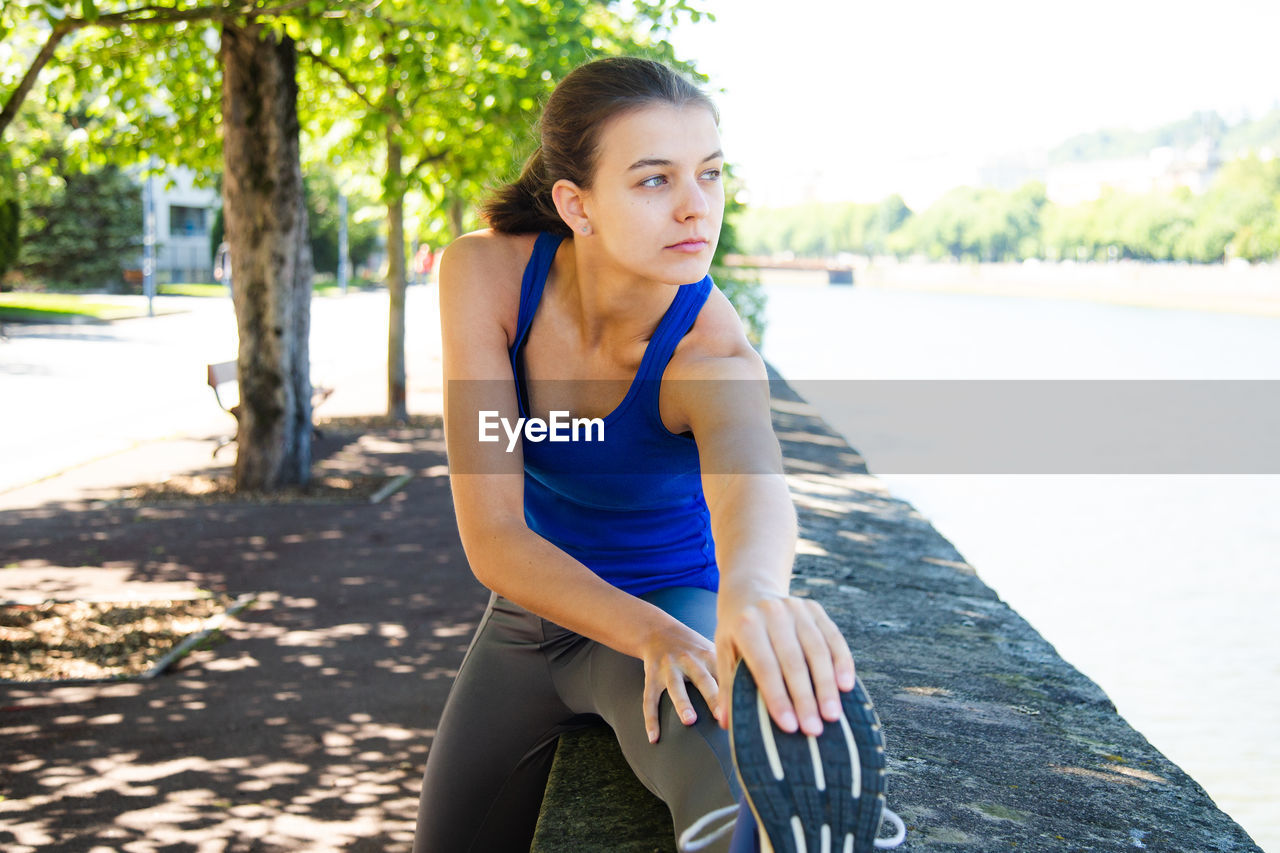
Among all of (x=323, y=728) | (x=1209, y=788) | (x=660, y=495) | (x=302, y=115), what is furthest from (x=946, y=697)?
(x=302, y=115)

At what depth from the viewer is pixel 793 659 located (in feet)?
4.38

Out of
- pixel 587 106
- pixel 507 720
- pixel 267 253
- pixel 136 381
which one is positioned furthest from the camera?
pixel 136 381

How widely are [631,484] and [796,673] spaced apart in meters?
1.00

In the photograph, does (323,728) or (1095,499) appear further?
(1095,499)

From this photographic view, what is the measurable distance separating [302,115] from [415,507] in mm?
5702

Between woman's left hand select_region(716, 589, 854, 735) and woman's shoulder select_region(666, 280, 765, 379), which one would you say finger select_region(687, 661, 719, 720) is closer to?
woman's left hand select_region(716, 589, 854, 735)

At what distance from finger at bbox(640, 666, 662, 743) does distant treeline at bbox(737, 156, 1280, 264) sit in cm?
5310

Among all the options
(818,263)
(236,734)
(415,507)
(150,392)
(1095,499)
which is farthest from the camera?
(818,263)

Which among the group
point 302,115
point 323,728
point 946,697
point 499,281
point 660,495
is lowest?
point 323,728

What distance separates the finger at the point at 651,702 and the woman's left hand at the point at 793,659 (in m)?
0.39

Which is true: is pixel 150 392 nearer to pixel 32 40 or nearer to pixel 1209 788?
pixel 32 40

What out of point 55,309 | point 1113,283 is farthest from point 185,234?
point 1113,283

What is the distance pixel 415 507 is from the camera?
31.9 ft

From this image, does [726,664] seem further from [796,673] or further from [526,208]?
[526,208]
